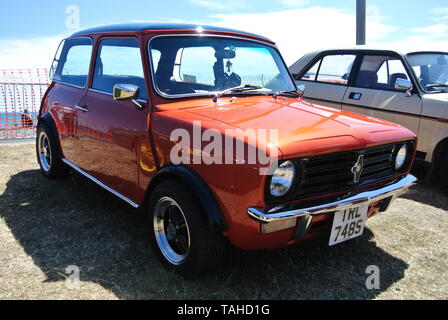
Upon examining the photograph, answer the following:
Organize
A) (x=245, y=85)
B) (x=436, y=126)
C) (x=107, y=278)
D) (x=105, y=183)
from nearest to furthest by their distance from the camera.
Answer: (x=107, y=278) < (x=245, y=85) < (x=105, y=183) < (x=436, y=126)

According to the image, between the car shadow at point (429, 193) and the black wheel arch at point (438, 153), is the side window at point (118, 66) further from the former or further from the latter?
the black wheel arch at point (438, 153)

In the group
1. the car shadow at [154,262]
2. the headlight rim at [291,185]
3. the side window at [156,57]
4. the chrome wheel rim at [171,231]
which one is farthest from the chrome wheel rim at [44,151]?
the headlight rim at [291,185]

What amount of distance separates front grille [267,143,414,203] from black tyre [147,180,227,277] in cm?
49

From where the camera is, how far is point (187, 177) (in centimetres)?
246

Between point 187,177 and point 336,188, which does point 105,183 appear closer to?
point 187,177

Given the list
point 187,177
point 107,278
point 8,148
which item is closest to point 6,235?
point 107,278

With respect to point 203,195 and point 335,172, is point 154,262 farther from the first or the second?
point 335,172

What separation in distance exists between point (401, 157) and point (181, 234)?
186cm

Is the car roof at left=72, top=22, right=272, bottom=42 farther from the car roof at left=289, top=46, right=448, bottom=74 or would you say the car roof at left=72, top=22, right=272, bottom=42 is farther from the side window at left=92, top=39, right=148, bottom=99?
the car roof at left=289, top=46, right=448, bottom=74

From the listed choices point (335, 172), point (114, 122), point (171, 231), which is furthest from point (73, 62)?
point (335, 172)

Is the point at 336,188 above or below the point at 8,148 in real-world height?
above

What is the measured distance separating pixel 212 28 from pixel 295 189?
1.76m

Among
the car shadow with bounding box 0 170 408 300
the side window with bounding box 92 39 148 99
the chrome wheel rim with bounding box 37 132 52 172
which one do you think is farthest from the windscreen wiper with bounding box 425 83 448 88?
the chrome wheel rim with bounding box 37 132 52 172

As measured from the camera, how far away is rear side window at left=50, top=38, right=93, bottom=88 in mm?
3959
